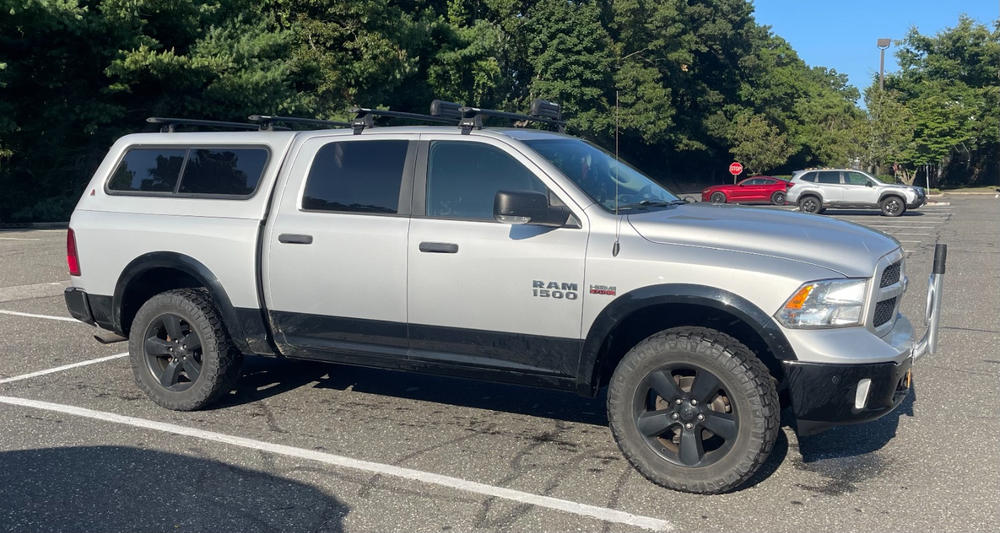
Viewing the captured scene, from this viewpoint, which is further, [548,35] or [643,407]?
[548,35]

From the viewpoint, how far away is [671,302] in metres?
4.30

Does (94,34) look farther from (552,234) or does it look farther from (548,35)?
(548,35)

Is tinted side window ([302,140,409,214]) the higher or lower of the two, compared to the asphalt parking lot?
higher

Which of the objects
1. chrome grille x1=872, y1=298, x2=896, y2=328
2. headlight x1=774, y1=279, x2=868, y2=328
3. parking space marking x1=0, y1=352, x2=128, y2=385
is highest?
headlight x1=774, y1=279, x2=868, y2=328

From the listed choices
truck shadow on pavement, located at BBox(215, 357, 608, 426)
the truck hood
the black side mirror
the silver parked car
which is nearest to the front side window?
the silver parked car

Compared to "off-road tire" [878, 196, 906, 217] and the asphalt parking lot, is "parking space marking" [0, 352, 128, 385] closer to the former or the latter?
the asphalt parking lot

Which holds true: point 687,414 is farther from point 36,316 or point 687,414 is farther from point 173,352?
point 36,316

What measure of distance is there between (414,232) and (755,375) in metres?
2.05

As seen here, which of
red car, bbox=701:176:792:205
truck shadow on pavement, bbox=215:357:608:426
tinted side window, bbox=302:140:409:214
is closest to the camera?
tinted side window, bbox=302:140:409:214

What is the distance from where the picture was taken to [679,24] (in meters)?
Answer: 55.2

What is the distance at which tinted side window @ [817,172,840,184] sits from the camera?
2981 centimetres

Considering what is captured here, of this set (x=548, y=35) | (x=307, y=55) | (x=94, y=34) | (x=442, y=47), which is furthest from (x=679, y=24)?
(x=94, y=34)

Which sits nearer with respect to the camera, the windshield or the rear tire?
the windshield

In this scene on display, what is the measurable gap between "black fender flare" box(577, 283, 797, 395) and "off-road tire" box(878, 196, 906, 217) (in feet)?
90.7
